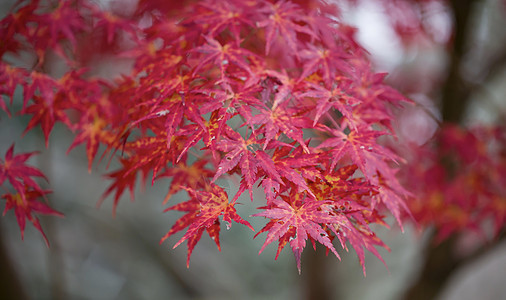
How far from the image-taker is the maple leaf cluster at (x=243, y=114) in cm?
79

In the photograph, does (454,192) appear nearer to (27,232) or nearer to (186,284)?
(186,284)

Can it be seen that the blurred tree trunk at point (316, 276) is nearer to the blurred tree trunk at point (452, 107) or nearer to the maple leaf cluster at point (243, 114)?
the blurred tree trunk at point (452, 107)

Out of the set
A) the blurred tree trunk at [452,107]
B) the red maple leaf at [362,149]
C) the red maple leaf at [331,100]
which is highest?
the red maple leaf at [331,100]

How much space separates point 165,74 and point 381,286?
14.2ft

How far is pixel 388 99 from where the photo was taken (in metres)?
1.08

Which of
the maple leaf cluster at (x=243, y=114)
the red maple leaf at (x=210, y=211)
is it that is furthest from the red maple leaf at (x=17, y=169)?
the red maple leaf at (x=210, y=211)

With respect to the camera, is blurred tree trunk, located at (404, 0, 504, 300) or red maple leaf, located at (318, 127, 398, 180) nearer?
red maple leaf, located at (318, 127, 398, 180)

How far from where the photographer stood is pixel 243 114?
0.81m

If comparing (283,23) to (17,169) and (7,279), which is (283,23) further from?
(7,279)

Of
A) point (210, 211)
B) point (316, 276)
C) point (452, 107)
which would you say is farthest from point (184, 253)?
point (210, 211)

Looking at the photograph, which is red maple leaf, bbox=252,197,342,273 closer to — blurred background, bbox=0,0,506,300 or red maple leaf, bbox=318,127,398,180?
red maple leaf, bbox=318,127,398,180

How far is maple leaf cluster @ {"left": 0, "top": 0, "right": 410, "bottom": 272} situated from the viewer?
79cm

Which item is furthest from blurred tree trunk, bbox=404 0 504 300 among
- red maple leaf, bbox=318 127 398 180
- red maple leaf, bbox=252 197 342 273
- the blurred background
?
red maple leaf, bbox=252 197 342 273

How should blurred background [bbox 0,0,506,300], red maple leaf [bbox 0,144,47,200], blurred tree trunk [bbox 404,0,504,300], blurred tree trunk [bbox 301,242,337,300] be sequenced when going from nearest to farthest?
red maple leaf [bbox 0,144,47,200] → blurred tree trunk [bbox 404,0,504,300] → blurred tree trunk [bbox 301,242,337,300] → blurred background [bbox 0,0,506,300]
